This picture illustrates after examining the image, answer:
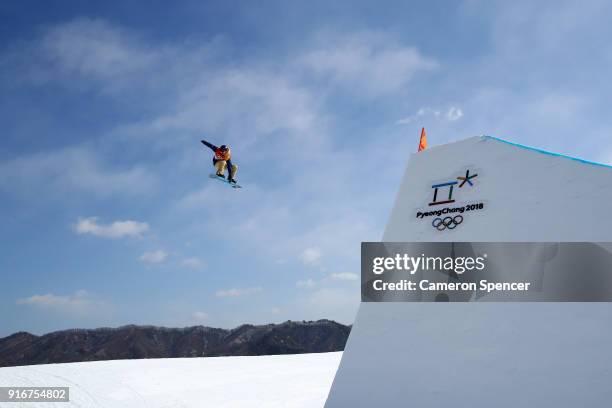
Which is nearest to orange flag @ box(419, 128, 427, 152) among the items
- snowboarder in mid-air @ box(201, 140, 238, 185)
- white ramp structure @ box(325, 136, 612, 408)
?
white ramp structure @ box(325, 136, 612, 408)

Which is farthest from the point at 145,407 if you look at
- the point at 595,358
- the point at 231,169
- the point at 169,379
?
the point at 595,358

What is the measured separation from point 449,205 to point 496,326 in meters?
3.69

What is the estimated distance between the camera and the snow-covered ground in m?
11.6

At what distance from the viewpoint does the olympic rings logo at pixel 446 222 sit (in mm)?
11500

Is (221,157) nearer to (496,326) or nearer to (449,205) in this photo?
(449,205)

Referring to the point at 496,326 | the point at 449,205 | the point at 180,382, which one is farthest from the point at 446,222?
the point at 180,382

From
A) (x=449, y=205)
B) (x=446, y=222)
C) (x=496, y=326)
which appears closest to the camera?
(x=496, y=326)

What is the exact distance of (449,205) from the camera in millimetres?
11953

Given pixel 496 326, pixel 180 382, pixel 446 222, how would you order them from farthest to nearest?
pixel 180 382, pixel 446 222, pixel 496 326

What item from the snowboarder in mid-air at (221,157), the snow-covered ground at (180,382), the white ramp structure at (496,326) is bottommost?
the snow-covered ground at (180,382)

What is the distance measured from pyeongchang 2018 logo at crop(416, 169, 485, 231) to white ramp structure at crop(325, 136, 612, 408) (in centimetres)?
4

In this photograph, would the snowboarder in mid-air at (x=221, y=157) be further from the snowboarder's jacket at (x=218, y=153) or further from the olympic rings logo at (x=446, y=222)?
the olympic rings logo at (x=446, y=222)

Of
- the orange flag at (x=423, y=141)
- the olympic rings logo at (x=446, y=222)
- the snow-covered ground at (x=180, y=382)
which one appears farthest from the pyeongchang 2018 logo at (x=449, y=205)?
the snow-covered ground at (x=180, y=382)

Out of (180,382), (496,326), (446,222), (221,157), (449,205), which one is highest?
(221,157)
